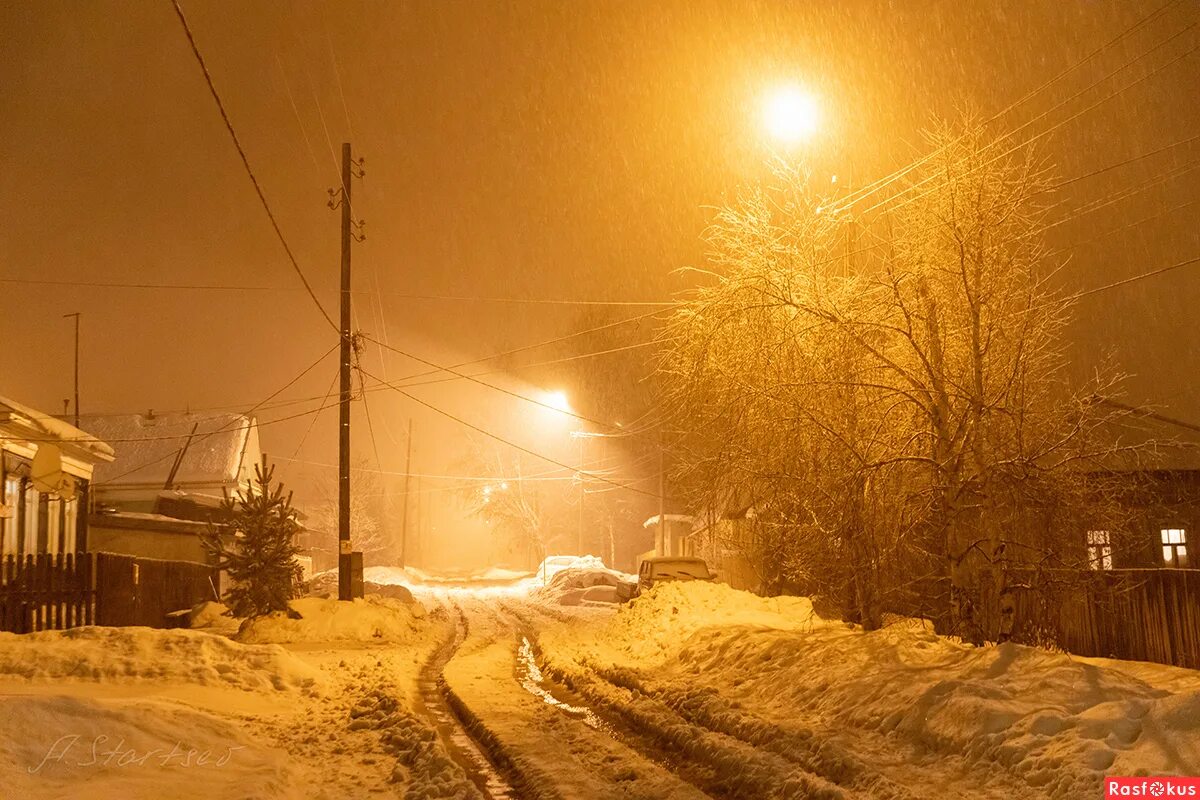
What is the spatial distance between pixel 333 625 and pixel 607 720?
528 inches

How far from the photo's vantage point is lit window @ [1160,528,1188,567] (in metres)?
22.5

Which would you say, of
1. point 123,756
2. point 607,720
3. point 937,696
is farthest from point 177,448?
point 937,696

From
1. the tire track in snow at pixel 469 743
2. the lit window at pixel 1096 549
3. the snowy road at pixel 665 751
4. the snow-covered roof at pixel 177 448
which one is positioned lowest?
the tire track in snow at pixel 469 743

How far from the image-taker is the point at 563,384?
56.0 metres

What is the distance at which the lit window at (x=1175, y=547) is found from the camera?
73.8ft

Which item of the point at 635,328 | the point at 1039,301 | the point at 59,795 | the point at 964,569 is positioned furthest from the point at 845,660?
the point at 635,328

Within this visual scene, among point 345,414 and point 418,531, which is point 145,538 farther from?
point 418,531

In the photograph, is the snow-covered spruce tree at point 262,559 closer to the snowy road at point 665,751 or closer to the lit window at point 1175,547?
the snowy road at point 665,751

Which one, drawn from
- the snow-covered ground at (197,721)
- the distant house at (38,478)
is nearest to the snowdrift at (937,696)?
the snow-covered ground at (197,721)

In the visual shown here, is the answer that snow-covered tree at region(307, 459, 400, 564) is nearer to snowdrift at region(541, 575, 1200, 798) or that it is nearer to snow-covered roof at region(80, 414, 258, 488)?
snow-covered roof at region(80, 414, 258, 488)

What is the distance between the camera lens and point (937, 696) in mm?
9039

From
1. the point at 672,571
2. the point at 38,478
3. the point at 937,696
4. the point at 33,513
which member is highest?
the point at 38,478

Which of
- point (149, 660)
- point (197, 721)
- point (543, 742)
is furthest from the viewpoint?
point (149, 660)

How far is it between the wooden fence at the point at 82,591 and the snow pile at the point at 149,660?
2879 millimetres
